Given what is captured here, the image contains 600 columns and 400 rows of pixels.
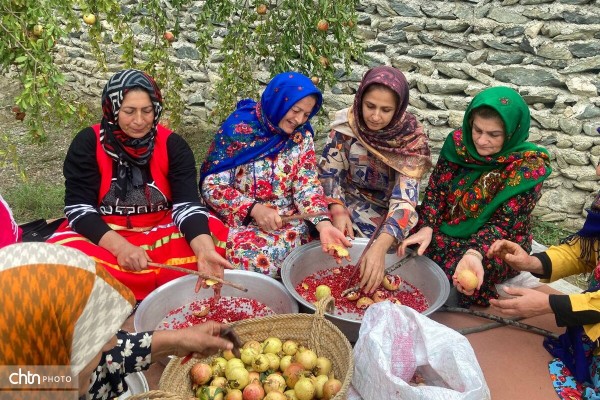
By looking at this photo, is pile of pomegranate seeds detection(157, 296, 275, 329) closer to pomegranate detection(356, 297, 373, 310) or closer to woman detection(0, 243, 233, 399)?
pomegranate detection(356, 297, 373, 310)

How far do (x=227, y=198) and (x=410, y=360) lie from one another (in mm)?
1477

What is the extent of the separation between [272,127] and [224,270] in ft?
2.98

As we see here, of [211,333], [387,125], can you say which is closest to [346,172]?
[387,125]

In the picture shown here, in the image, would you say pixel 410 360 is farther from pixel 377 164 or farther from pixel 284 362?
pixel 377 164

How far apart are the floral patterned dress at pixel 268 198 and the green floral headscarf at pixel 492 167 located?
0.81 metres

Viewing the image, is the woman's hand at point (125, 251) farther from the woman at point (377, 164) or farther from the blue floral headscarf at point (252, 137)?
the woman at point (377, 164)

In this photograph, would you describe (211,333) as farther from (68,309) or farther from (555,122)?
(555,122)

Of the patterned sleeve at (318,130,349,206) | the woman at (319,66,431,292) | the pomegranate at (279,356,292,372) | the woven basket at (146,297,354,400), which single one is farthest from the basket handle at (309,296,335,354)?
the patterned sleeve at (318,130,349,206)

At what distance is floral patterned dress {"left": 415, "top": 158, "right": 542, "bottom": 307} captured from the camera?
281cm

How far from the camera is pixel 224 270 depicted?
8.86 ft

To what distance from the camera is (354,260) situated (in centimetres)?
303

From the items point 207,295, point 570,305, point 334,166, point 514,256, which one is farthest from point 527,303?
point 207,295

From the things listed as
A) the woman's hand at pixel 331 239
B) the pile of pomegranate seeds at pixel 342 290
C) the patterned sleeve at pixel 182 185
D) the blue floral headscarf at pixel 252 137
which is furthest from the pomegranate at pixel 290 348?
the blue floral headscarf at pixel 252 137

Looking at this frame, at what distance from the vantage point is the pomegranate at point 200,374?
204cm
